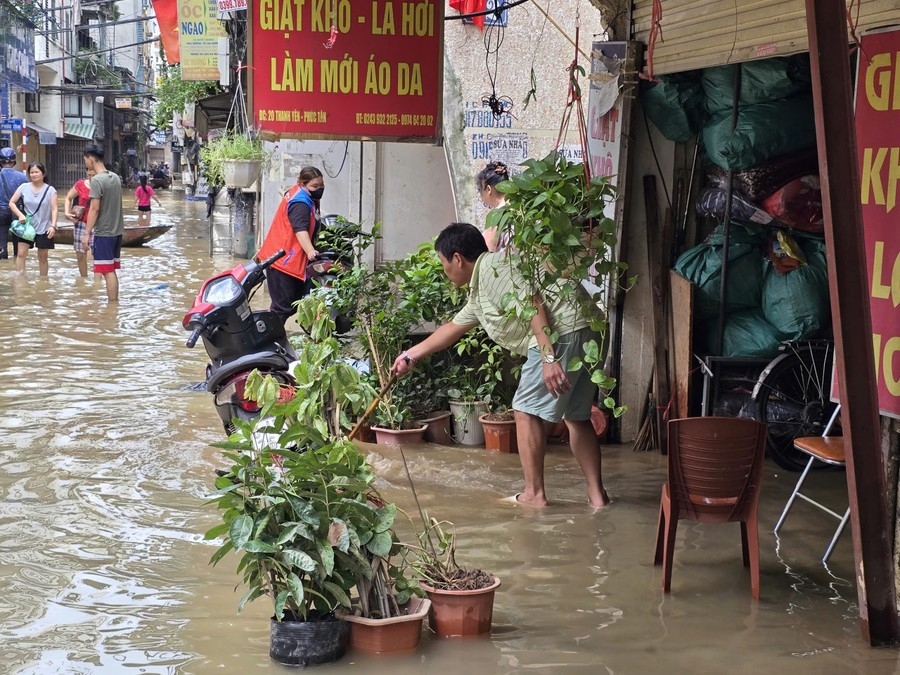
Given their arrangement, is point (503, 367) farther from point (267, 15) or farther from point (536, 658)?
point (536, 658)

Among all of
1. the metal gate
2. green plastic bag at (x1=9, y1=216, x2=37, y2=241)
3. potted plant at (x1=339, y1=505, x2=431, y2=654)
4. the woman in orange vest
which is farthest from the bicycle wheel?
the metal gate

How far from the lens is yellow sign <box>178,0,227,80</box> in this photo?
18359mm

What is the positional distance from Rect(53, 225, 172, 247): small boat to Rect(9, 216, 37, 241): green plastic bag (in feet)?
15.6

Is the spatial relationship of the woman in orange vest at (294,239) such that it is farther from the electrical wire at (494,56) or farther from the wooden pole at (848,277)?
the wooden pole at (848,277)

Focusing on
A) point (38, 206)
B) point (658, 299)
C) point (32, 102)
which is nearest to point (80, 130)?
point (32, 102)

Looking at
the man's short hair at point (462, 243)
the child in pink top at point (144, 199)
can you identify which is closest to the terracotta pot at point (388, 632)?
the man's short hair at point (462, 243)

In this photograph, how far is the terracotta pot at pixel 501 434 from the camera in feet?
22.8

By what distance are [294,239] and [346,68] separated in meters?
2.64

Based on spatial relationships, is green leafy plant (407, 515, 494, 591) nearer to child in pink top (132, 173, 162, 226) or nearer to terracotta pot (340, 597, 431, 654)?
terracotta pot (340, 597, 431, 654)

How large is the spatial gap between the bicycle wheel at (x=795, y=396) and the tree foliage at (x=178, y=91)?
1701 centimetres

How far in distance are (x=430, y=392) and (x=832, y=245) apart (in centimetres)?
399

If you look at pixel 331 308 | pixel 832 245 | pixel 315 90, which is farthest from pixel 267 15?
pixel 832 245

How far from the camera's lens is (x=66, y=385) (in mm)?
8688

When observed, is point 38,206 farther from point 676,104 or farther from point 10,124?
point 10,124
